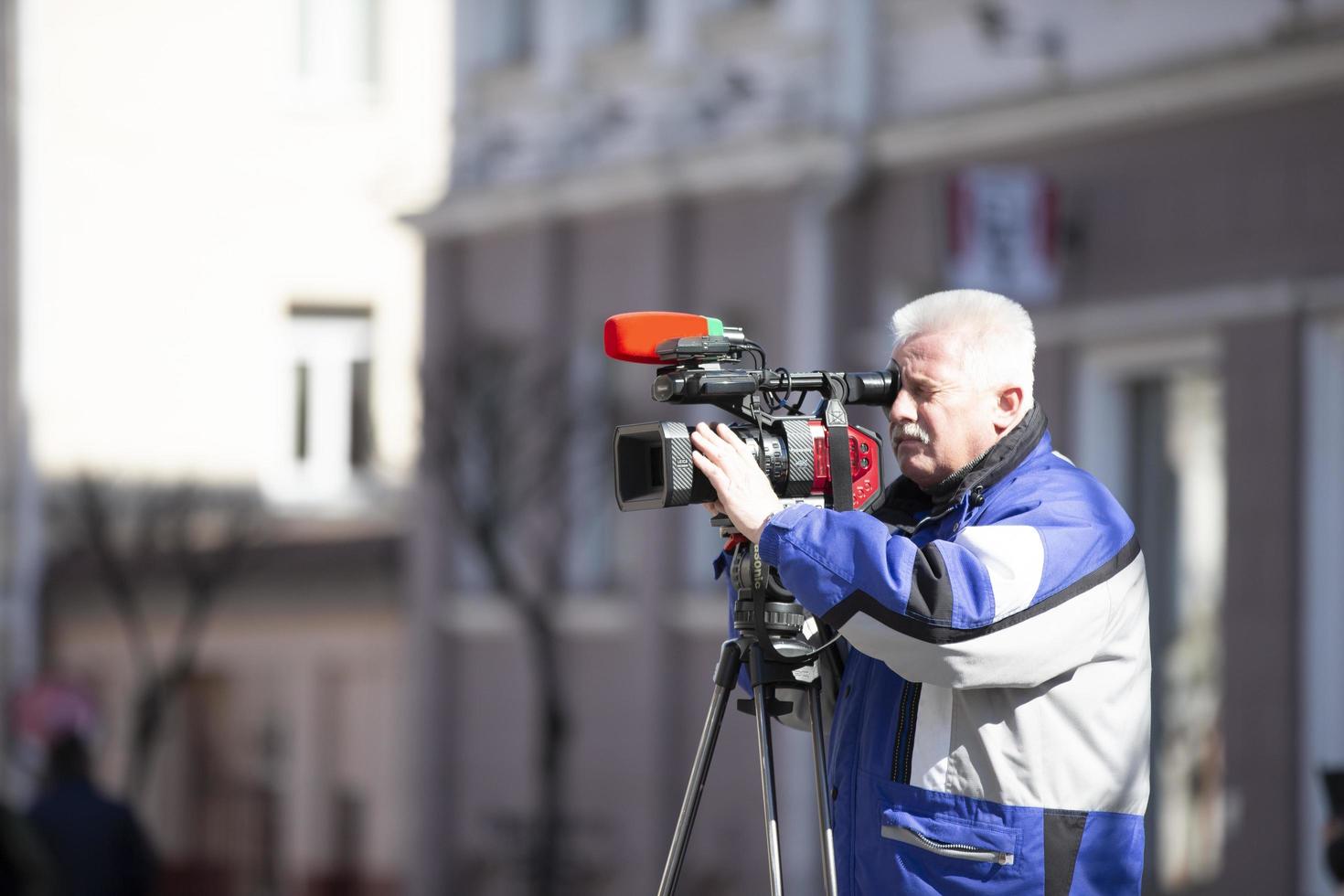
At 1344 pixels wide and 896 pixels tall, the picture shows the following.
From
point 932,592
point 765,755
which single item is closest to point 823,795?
point 765,755

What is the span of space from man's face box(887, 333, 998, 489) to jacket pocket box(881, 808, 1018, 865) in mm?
607

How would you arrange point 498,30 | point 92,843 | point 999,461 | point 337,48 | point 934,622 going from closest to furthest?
point 934,622
point 999,461
point 92,843
point 498,30
point 337,48

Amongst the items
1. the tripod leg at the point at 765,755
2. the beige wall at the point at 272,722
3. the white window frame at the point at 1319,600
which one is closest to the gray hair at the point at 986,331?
the tripod leg at the point at 765,755

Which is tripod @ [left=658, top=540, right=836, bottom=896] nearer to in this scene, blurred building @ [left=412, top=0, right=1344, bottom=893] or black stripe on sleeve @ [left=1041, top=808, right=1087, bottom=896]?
black stripe on sleeve @ [left=1041, top=808, right=1087, bottom=896]

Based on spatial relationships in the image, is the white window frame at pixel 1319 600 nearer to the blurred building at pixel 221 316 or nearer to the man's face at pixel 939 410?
the man's face at pixel 939 410

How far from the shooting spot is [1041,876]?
387 centimetres

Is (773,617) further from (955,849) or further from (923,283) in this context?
(923,283)

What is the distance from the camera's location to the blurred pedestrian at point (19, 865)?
19.9 feet

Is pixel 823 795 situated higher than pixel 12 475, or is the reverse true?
pixel 12 475

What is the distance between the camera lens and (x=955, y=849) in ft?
12.8

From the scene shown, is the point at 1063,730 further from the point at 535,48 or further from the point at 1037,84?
the point at 535,48

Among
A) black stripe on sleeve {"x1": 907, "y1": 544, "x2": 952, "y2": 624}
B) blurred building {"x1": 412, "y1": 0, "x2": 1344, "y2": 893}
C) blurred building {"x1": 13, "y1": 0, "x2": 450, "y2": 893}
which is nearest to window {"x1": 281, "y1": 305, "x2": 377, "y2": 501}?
blurred building {"x1": 13, "y1": 0, "x2": 450, "y2": 893}

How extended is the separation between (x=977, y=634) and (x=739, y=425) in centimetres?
62

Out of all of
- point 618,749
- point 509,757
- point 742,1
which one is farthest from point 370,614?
point 742,1
